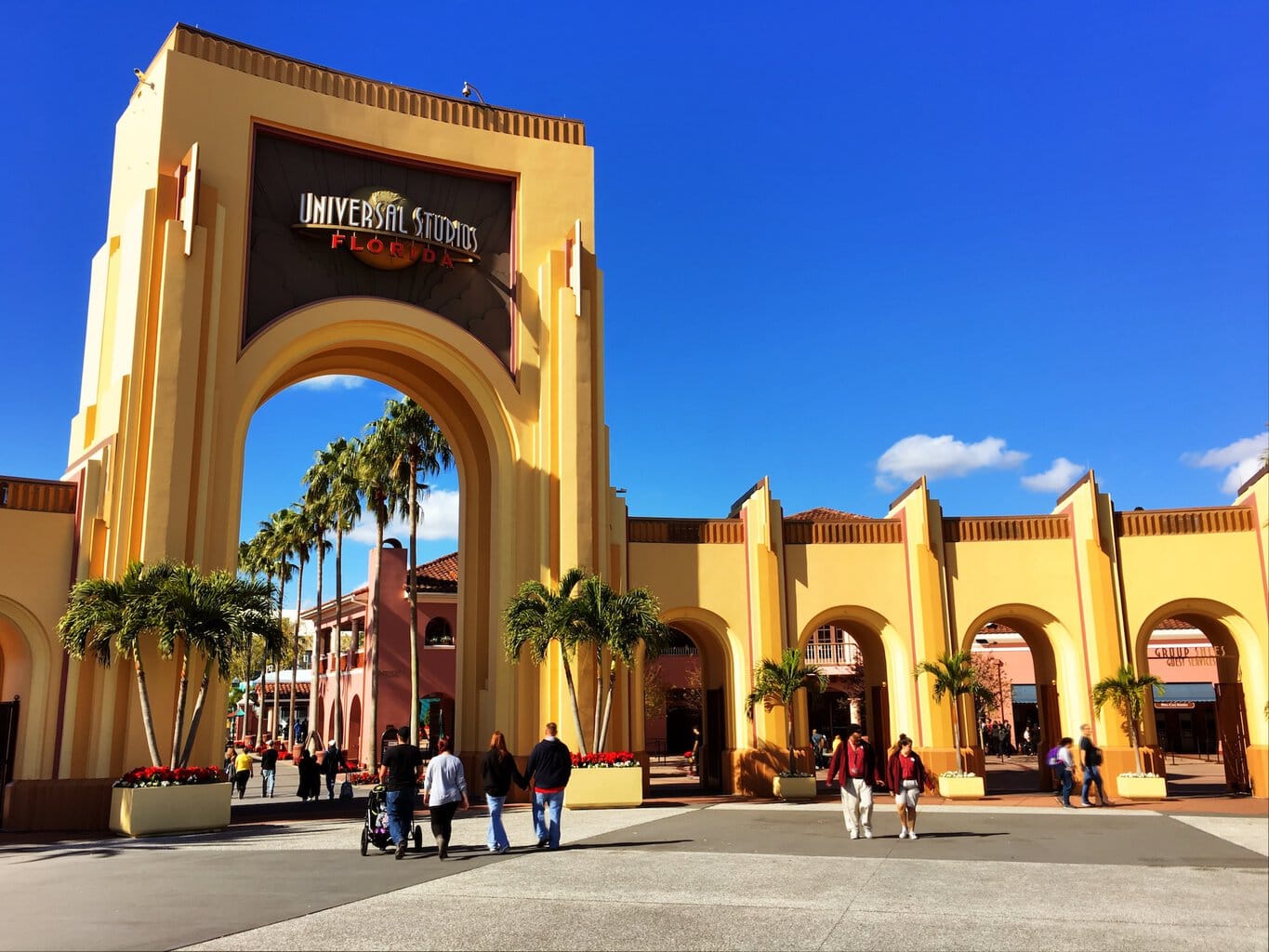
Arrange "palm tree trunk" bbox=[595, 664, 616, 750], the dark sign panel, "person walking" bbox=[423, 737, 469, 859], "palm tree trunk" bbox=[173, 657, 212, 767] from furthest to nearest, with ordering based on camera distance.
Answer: the dark sign panel
"palm tree trunk" bbox=[595, 664, 616, 750]
"palm tree trunk" bbox=[173, 657, 212, 767]
"person walking" bbox=[423, 737, 469, 859]

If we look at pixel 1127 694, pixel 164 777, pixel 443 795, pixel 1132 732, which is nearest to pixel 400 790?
pixel 443 795

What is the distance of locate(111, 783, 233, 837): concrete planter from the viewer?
18531 millimetres

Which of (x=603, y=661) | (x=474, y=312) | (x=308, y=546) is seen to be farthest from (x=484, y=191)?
(x=308, y=546)

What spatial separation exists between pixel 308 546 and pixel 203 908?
4427cm

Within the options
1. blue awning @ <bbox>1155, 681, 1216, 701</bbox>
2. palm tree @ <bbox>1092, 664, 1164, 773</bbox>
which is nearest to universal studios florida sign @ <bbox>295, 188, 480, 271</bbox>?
palm tree @ <bbox>1092, 664, 1164, 773</bbox>

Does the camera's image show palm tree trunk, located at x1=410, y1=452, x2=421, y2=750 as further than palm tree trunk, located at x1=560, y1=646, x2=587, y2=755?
Yes

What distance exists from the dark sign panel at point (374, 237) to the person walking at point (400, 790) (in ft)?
43.3

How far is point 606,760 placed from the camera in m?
22.8

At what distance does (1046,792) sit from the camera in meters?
27.4

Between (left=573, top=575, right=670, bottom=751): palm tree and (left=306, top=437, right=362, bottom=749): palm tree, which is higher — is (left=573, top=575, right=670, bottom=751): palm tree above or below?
below

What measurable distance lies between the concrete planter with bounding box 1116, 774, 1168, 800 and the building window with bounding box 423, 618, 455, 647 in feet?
96.5

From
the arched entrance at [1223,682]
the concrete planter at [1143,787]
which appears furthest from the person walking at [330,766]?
the arched entrance at [1223,682]

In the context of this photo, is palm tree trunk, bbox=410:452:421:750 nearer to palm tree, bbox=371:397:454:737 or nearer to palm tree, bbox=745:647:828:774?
palm tree, bbox=371:397:454:737

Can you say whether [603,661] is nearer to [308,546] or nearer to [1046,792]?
[1046,792]
